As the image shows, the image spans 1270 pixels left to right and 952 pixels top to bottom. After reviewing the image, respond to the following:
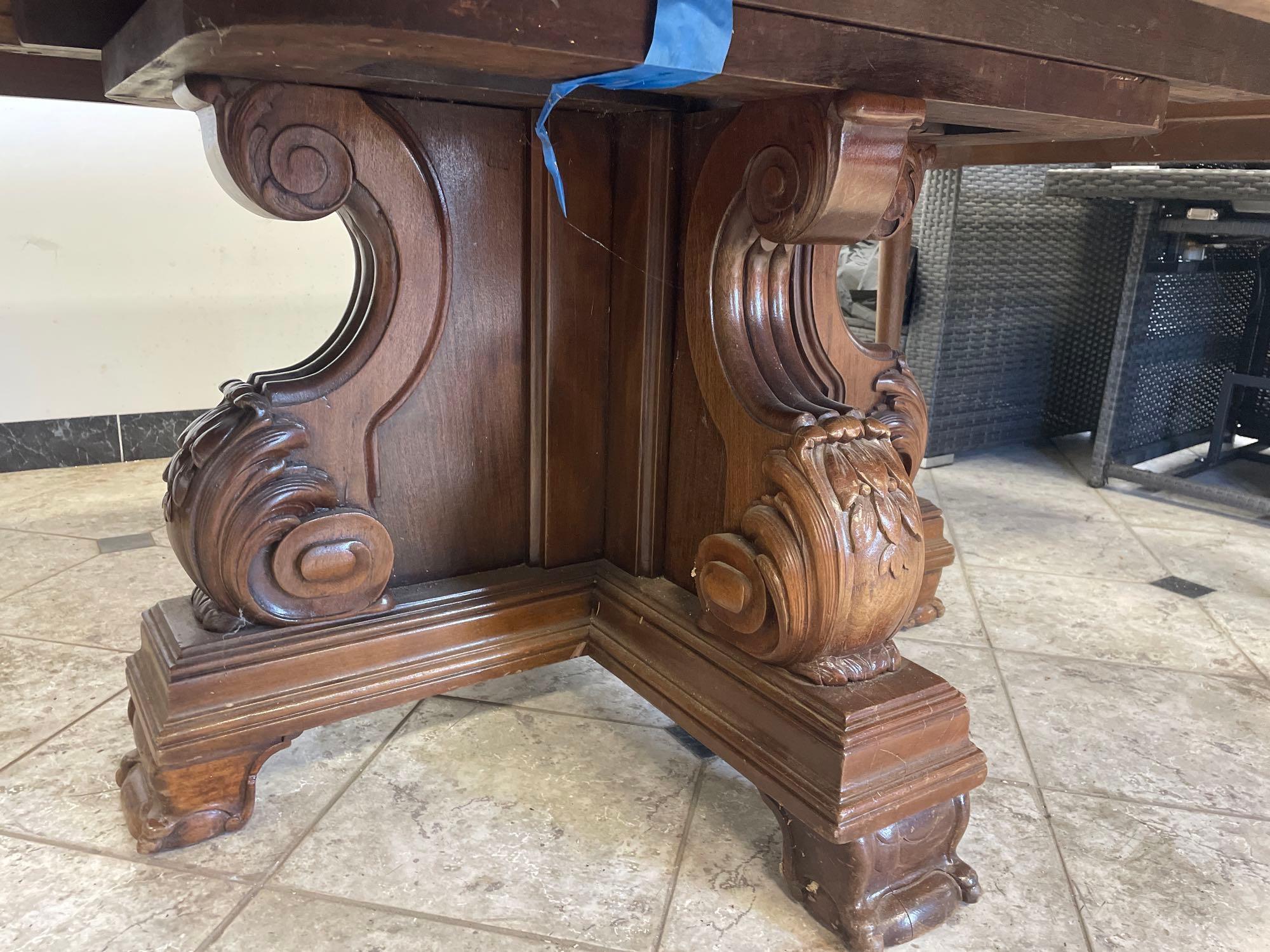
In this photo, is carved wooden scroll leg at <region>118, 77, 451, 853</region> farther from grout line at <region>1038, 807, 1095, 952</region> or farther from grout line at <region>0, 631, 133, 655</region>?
grout line at <region>1038, 807, 1095, 952</region>

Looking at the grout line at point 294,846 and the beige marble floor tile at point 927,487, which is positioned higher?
the grout line at point 294,846

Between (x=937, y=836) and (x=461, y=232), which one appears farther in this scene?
(x=461, y=232)

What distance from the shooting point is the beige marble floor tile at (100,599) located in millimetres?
1456

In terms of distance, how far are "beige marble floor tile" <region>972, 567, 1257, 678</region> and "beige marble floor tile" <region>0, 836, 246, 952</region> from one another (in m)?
1.15

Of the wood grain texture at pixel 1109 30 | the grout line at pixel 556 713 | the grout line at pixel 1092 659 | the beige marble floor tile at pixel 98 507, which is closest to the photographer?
the wood grain texture at pixel 1109 30

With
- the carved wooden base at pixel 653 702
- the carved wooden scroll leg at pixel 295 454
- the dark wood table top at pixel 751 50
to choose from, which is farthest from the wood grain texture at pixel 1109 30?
the carved wooden base at pixel 653 702

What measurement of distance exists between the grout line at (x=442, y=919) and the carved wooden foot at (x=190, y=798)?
0.11 meters

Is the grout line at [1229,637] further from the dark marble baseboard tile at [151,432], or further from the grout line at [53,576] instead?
the dark marble baseboard tile at [151,432]

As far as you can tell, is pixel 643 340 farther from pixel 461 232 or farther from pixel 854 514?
pixel 854 514

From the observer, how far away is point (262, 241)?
2.54 meters

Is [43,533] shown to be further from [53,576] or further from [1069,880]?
[1069,880]

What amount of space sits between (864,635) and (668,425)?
356 millimetres

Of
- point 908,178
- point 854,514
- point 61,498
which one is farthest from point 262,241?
point 854,514

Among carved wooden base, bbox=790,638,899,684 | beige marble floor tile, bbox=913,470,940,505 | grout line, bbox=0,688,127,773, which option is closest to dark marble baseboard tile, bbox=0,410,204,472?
grout line, bbox=0,688,127,773
